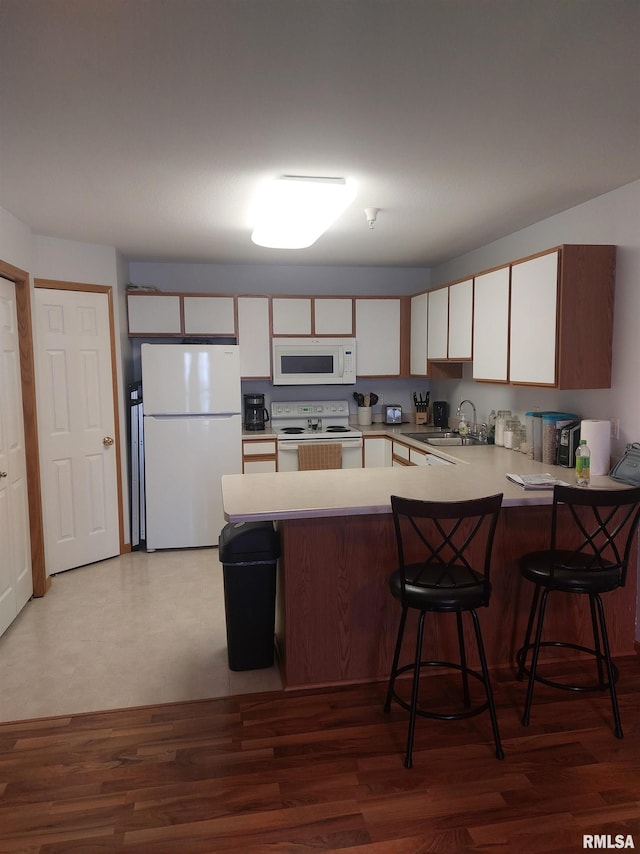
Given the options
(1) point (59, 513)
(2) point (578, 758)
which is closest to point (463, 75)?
(2) point (578, 758)

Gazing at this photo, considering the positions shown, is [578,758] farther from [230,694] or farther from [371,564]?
[230,694]

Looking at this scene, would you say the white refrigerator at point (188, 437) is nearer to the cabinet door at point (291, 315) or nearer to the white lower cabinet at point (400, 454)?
the cabinet door at point (291, 315)

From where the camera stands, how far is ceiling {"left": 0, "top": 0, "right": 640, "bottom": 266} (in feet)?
5.07

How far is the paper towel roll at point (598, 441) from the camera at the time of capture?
3.10 m

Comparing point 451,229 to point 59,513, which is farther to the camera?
point 59,513

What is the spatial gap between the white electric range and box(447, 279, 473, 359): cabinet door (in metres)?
1.20

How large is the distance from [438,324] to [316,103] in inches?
116

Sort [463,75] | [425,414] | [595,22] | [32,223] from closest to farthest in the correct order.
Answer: [595,22] < [463,75] < [32,223] < [425,414]

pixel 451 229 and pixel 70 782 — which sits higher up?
pixel 451 229

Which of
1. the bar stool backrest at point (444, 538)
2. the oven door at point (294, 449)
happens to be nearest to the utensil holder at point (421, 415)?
the oven door at point (294, 449)

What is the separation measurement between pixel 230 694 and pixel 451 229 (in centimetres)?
319

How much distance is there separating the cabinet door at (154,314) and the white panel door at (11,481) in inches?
51.7

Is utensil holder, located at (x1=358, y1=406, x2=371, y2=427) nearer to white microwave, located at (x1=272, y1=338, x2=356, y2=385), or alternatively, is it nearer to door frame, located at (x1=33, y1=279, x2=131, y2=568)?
white microwave, located at (x1=272, y1=338, x2=356, y2=385)

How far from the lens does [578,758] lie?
2232mm
